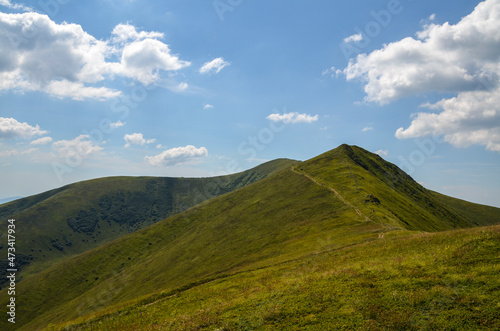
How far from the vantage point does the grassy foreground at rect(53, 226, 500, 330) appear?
20797 mm

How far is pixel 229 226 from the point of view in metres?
128

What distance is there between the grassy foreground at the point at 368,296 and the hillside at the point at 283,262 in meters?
0.15

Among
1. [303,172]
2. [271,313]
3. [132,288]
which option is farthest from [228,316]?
[303,172]

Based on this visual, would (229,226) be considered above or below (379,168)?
below

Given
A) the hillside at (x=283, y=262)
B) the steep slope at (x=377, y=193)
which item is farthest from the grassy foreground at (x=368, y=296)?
the steep slope at (x=377, y=193)

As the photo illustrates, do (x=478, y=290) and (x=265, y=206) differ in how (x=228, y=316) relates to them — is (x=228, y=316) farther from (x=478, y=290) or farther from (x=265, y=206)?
(x=265, y=206)

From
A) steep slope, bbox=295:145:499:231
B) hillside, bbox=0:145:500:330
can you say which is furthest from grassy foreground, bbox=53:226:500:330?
steep slope, bbox=295:145:499:231

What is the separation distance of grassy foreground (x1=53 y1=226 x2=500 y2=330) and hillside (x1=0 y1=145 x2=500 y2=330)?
0.15 metres

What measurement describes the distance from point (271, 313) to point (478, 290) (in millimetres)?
17158

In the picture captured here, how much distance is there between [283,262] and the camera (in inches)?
1950

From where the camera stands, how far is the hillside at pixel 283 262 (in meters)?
26.0

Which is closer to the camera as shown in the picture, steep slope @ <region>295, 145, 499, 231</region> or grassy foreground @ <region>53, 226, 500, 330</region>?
grassy foreground @ <region>53, 226, 500, 330</region>

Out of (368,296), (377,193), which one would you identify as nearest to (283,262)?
(368,296)

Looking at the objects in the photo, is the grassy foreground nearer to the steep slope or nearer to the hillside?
the hillside
